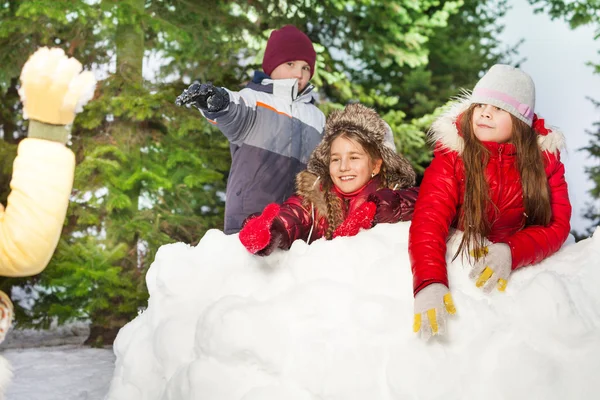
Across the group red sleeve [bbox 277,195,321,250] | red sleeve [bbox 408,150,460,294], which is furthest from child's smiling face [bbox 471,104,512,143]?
red sleeve [bbox 277,195,321,250]

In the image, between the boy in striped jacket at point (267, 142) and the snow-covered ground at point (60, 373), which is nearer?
the boy in striped jacket at point (267, 142)

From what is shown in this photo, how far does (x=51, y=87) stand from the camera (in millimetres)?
1547

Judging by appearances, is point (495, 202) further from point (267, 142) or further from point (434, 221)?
point (267, 142)

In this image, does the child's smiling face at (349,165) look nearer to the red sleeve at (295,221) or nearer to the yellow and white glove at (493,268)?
the red sleeve at (295,221)

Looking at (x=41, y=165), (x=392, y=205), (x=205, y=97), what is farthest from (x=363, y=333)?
(x=205, y=97)

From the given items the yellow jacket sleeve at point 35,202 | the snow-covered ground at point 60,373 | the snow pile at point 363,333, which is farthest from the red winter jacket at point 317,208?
the snow-covered ground at point 60,373

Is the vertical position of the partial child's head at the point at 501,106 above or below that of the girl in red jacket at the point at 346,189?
above

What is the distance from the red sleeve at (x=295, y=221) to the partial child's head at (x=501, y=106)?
0.84m

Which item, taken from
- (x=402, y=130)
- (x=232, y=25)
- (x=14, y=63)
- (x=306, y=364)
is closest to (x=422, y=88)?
(x=402, y=130)

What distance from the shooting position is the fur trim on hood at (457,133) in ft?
8.43

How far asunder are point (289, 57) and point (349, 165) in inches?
45.6

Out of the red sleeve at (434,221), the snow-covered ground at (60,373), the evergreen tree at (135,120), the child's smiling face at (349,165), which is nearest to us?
the red sleeve at (434,221)

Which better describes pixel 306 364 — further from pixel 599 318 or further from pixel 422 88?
pixel 422 88

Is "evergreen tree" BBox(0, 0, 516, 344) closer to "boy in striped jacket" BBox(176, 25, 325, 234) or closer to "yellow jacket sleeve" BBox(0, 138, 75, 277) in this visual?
"boy in striped jacket" BBox(176, 25, 325, 234)
